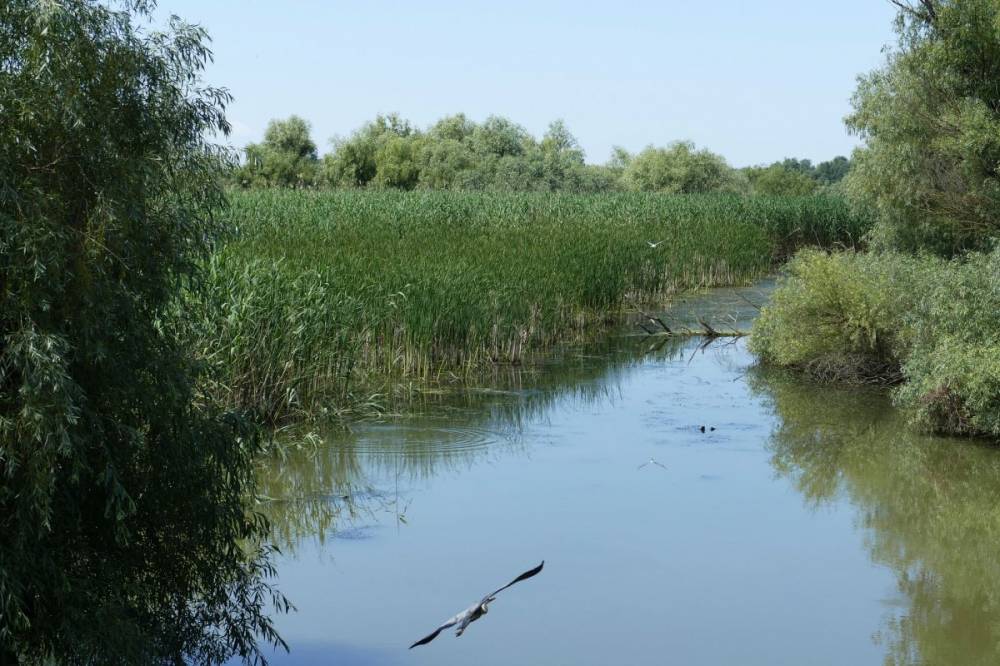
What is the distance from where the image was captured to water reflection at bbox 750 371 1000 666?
20.5ft

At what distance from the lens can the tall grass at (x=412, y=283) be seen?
10094 mm

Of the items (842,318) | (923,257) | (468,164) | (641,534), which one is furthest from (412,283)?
(468,164)

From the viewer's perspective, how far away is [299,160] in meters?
64.1

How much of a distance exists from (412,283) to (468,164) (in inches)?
1839

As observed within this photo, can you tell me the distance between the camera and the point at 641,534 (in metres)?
7.80

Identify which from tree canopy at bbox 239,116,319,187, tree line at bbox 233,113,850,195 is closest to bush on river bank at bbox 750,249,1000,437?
tree line at bbox 233,113,850,195

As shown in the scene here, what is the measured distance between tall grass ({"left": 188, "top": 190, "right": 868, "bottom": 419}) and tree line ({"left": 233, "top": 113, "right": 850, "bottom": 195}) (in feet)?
92.4

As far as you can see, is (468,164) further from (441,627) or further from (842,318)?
(441,627)

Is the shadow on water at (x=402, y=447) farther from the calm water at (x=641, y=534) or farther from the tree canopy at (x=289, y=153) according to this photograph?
the tree canopy at (x=289, y=153)

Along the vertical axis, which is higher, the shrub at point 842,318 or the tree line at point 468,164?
the tree line at point 468,164

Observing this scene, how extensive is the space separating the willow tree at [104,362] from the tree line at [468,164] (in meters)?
46.4

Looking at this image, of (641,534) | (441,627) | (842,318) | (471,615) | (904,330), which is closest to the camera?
(441,627)

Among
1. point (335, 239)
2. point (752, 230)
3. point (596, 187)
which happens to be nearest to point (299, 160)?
point (596, 187)

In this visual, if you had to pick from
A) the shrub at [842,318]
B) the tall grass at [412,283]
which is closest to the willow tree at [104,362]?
the tall grass at [412,283]
